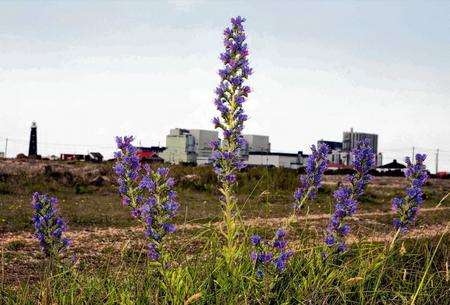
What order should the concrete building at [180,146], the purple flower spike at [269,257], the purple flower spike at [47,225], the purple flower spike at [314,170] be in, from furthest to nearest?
the concrete building at [180,146]
the purple flower spike at [47,225]
the purple flower spike at [314,170]
the purple flower spike at [269,257]

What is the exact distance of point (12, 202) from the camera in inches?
645

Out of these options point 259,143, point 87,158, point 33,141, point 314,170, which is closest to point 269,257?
point 314,170

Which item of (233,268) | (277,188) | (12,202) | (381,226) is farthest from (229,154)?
(277,188)

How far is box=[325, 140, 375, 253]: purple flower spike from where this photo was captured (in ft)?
17.5

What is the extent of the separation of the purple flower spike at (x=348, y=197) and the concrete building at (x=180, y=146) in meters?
57.6

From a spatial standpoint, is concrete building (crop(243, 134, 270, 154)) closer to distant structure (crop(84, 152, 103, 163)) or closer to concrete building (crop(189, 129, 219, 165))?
concrete building (crop(189, 129, 219, 165))

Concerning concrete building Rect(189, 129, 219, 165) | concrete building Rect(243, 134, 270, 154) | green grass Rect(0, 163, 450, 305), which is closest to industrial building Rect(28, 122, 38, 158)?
concrete building Rect(189, 129, 219, 165)

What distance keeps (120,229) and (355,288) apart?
7.76 metres

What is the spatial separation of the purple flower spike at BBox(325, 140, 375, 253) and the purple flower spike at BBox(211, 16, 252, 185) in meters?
1.03

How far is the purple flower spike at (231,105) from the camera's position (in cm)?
594

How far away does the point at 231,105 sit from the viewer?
19.7 ft

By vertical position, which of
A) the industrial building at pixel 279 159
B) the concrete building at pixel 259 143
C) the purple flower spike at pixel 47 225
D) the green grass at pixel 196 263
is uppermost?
the concrete building at pixel 259 143

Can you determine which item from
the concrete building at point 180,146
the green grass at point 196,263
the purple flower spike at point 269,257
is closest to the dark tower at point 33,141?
the concrete building at point 180,146

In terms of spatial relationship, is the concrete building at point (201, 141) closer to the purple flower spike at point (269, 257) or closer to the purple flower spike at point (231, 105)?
the purple flower spike at point (231, 105)
